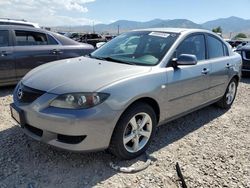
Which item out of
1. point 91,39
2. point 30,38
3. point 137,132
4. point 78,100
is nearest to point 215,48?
point 137,132

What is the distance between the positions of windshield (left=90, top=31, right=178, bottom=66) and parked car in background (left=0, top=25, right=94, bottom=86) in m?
2.43

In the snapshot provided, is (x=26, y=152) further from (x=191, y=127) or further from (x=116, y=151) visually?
(x=191, y=127)

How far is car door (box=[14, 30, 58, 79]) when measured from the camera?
6.38 m

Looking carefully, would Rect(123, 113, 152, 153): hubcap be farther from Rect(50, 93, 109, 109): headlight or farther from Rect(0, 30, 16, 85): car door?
Rect(0, 30, 16, 85): car door

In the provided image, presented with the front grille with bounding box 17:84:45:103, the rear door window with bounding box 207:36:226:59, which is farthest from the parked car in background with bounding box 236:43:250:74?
the front grille with bounding box 17:84:45:103

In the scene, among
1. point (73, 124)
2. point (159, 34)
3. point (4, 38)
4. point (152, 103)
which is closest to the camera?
point (73, 124)

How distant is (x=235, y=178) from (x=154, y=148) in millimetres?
1068

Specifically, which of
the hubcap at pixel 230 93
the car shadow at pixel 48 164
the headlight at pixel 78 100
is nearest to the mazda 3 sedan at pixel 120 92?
the headlight at pixel 78 100

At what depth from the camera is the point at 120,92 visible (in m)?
3.19

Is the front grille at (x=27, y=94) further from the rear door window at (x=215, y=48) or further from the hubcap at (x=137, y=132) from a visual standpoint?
the rear door window at (x=215, y=48)

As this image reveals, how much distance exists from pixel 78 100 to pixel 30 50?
3959 mm

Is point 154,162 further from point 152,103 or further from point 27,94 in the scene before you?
point 27,94

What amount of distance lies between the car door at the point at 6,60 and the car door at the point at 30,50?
4.2 inches

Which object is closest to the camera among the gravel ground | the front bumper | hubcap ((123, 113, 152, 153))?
the front bumper
